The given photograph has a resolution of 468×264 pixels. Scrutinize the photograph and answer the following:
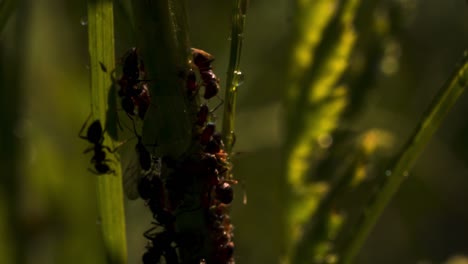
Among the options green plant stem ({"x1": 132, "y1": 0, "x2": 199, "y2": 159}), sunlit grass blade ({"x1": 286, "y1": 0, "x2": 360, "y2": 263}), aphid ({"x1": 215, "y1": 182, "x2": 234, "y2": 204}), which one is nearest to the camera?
green plant stem ({"x1": 132, "y1": 0, "x2": 199, "y2": 159})

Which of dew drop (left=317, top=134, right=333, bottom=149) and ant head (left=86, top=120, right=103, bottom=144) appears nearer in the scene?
ant head (left=86, top=120, right=103, bottom=144)

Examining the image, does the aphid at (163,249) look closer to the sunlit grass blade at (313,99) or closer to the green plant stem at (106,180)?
the green plant stem at (106,180)

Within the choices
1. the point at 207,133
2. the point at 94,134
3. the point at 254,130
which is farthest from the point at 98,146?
the point at 254,130

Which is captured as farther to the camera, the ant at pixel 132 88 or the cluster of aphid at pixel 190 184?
the ant at pixel 132 88

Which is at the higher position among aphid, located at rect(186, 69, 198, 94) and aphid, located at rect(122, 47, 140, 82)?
aphid, located at rect(186, 69, 198, 94)

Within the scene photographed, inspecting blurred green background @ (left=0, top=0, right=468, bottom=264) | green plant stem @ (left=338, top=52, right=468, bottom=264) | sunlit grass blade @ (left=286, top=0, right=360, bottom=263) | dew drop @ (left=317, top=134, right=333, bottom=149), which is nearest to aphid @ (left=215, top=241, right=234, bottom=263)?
green plant stem @ (left=338, top=52, right=468, bottom=264)

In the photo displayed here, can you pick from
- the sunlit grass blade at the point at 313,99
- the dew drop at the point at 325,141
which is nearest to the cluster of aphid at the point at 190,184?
the sunlit grass blade at the point at 313,99

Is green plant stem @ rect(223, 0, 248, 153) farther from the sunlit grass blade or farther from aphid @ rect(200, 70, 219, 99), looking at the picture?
the sunlit grass blade

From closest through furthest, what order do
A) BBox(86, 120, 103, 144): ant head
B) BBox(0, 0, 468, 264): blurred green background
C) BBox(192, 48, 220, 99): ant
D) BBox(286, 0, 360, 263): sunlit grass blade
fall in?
1. BBox(192, 48, 220, 99): ant
2. BBox(86, 120, 103, 144): ant head
3. BBox(286, 0, 360, 263): sunlit grass blade
4. BBox(0, 0, 468, 264): blurred green background

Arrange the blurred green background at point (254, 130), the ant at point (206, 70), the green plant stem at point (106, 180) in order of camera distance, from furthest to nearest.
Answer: the blurred green background at point (254, 130) < the ant at point (206, 70) < the green plant stem at point (106, 180)

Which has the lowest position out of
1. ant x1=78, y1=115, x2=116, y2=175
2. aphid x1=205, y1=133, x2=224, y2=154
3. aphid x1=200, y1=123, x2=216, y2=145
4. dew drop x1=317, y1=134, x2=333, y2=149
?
dew drop x1=317, y1=134, x2=333, y2=149
